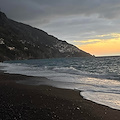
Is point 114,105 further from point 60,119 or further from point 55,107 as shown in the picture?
point 60,119

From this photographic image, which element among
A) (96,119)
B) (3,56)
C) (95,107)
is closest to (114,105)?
(95,107)

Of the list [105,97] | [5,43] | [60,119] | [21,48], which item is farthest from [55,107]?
[21,48]

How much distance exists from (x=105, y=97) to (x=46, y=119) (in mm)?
5739

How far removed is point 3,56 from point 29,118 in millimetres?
155530

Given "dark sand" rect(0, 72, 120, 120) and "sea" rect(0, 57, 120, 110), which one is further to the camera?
"sea" rect(0, 57, 120, 110)

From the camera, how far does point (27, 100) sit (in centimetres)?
970

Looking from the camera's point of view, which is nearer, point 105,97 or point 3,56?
point 105,97

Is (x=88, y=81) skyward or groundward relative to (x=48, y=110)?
skyward

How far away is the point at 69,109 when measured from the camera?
8508 millimetres

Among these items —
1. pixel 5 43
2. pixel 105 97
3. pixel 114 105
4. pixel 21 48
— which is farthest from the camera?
pixel 21 48

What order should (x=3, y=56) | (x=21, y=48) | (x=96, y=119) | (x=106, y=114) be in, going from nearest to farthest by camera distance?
1. (x=96, y=119)
2. (x=106, y=114)
3. (x=3, y=56)
4. (x=21, y=48)

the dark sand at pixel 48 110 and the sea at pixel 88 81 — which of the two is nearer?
the dark sand at pixel 48 110

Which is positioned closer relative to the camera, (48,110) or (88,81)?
(48,110)

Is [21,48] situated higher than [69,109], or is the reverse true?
[21,48]
